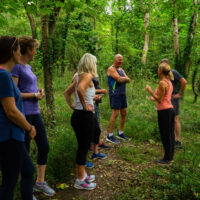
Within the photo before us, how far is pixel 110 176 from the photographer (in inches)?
147

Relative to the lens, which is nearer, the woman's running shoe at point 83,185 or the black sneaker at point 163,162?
the woman's running shoe at point 83,185

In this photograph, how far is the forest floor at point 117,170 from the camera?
10.4ft

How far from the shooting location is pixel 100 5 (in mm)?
13406

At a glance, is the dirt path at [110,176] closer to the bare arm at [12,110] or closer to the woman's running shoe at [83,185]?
the woman's running shoe at [83,185]

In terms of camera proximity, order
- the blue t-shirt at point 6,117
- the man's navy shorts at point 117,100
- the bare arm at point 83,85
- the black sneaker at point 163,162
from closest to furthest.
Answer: the blue t-shirt at point 6,117 → the bare arm at point 83,85 → the black sneaker at point 163,162 → the man's navy shorts at point 117,100

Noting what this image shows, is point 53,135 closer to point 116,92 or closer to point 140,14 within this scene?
point 116,92

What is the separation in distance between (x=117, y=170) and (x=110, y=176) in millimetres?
266

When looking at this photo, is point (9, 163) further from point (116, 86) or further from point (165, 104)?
point (116, 86)

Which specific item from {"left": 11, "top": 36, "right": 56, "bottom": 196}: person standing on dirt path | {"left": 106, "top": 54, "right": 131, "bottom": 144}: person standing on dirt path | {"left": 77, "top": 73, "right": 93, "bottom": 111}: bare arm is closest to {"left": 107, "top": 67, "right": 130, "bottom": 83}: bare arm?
{"left": 106, "top": 54, "right": 131, "bottom": 144}: person standing on dirt path

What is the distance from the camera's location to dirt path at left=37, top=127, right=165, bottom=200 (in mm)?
3135

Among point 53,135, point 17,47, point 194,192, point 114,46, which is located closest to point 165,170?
point 194,192

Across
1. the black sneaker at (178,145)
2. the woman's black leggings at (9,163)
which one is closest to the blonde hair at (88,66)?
the woman's black leggings at (9,163)

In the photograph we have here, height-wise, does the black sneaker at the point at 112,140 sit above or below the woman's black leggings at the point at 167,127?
below

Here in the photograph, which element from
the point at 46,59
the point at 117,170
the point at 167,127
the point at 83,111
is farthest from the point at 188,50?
the point at 83,111
